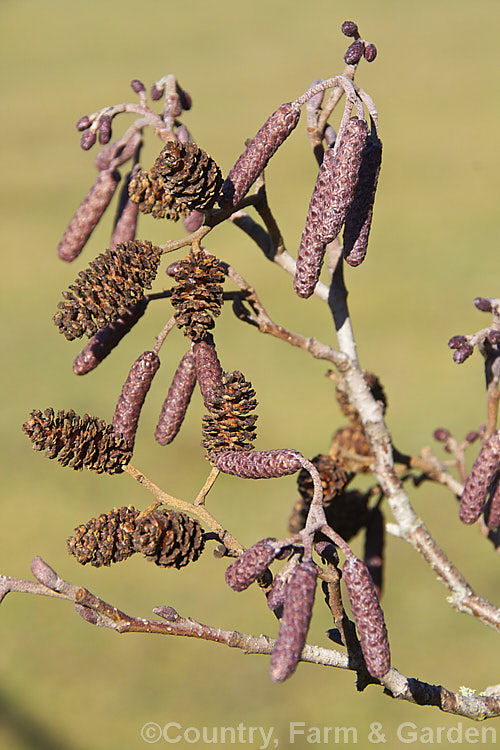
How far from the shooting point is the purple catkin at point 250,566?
0.92 metres

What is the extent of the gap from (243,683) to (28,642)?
1.12 m

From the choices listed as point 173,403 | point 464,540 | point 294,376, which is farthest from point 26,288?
point 173,403

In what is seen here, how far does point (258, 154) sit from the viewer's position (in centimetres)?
112

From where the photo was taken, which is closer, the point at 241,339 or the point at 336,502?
the point at 336,502

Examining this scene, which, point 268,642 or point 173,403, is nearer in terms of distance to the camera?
point 268,642

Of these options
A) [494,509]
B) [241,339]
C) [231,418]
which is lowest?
[231,418]

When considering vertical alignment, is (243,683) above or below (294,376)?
below

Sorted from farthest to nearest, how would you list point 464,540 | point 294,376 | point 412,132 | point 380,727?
1. point 412,132
2. point 294,376
3. point 464,540
4. point 380,727

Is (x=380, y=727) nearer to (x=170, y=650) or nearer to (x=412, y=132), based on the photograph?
(x=170, y=650)

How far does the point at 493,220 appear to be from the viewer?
788 centimetres

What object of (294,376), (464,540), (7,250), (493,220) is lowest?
(464,540)

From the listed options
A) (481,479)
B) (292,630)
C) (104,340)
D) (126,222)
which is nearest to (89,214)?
(126,222)

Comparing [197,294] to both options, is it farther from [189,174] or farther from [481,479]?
[481,479]

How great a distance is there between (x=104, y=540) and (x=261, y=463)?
194mm
